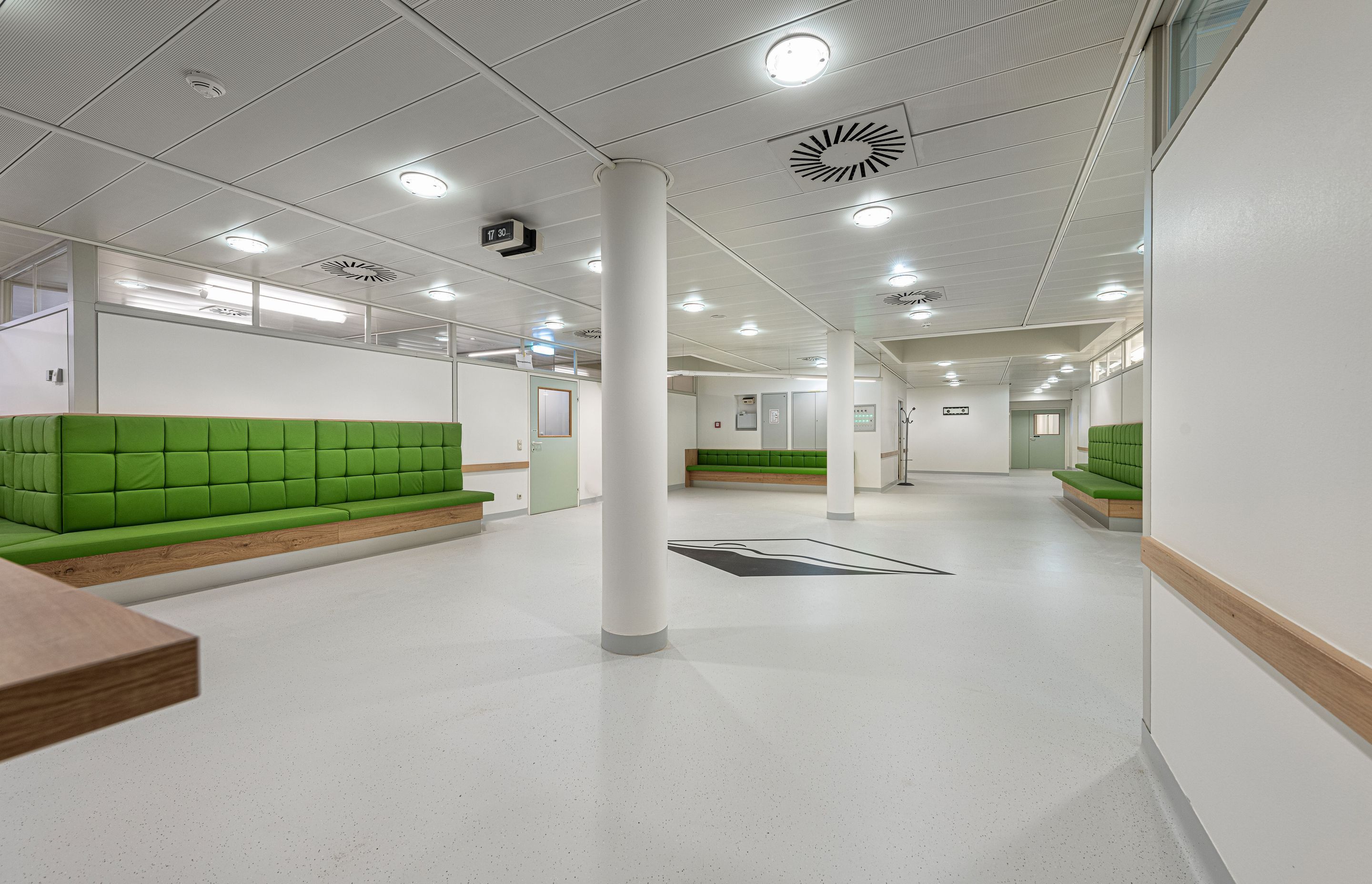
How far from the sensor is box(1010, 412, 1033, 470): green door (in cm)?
2009

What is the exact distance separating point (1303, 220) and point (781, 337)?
7.71m

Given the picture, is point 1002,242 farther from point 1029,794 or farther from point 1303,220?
point 1029,794

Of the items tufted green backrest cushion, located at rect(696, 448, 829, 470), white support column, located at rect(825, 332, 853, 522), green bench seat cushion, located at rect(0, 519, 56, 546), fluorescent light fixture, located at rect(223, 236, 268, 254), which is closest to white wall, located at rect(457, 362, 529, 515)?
fluorescent light fixture, located at rect(223, 236, 268, 254)

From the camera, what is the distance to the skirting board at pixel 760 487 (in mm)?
12602

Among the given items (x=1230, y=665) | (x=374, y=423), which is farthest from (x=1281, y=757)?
(x=374, y=423)

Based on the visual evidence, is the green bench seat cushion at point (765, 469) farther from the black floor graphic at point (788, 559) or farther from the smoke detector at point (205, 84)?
the smoke detector at point (205, 84)

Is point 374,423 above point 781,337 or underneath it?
underneath

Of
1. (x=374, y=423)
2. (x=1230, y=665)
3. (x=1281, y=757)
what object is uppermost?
(x=374, y=423)

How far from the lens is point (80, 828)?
1753 mm

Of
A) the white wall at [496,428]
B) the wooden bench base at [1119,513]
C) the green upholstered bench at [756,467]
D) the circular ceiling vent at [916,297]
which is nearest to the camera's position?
the circular ceiling vent at [916,297]

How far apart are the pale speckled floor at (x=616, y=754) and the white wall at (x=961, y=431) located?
45.7ft

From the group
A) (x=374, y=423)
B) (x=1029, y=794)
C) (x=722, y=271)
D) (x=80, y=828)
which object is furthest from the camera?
(x=374, y=423)

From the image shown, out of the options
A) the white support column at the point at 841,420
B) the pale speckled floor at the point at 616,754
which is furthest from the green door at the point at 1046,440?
the pale speckled floor at the point at 616,754

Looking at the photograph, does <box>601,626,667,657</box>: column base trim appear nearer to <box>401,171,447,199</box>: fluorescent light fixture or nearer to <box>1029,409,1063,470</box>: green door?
<box>401,171,447,199</box>: fluorescent light fixture
